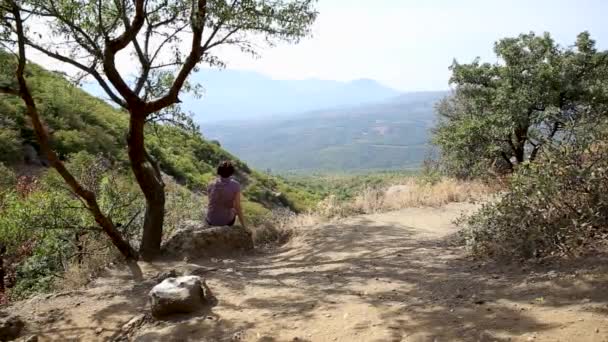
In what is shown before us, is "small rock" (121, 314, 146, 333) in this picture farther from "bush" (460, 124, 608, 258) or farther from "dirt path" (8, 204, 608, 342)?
"bush" (460, 124, 608, 258)

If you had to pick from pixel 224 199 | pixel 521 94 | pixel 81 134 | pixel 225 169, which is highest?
pixel 521 94

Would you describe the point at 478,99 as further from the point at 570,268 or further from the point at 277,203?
the point at 277,203

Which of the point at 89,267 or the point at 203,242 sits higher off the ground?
the point at 203,242

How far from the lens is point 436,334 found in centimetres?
384

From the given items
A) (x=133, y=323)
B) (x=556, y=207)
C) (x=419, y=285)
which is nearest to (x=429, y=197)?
(x=556, y=207)

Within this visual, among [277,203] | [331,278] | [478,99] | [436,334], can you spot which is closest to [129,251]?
[331,278]

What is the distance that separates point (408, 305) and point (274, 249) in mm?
4555

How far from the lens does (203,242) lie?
8117 millimetres

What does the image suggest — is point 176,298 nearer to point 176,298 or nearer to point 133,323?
point 176,298

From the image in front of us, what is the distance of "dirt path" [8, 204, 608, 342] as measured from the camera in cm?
386

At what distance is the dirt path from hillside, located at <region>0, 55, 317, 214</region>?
3.55 m

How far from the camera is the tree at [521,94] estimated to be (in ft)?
42.4

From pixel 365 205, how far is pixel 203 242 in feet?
14.3

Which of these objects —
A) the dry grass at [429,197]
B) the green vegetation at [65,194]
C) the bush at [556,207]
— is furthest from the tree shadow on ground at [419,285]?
the green vegetation at [65,194]
